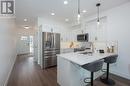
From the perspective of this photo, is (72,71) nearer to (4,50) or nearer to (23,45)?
(4,50)

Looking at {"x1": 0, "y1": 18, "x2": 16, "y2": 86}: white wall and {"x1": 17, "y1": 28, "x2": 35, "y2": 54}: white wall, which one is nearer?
{"x1": 0, "y1": 18, "x2": 16, "y2": 86}: white wall

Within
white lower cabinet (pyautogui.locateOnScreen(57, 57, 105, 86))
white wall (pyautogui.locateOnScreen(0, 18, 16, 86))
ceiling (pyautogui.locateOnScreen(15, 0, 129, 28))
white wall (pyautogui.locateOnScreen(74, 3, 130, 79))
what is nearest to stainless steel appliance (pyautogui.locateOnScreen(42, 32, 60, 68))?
ceiling (pyautogui.locateOnScreen(15, 0, 129, 28))

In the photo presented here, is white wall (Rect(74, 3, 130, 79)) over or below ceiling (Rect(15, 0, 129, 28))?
below

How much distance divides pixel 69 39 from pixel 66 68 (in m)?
3.97

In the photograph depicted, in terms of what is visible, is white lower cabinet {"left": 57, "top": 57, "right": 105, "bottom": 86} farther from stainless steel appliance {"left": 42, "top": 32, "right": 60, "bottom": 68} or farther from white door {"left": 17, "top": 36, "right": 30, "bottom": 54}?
white door {"left": 17, "top": 36, "right": 30, "bottom": 54}

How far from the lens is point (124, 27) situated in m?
3.52

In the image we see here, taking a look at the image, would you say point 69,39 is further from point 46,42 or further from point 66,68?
point 66,68

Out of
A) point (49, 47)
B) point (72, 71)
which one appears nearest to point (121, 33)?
point (72, 71)

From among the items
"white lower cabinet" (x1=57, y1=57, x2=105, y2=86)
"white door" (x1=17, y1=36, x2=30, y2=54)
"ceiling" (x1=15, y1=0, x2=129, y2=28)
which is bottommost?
"white lower cabinet" (x1=57, y1=57, x2=105, y2=86)

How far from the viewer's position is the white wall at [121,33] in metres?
3.44

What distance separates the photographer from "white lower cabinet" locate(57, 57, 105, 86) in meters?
2.44

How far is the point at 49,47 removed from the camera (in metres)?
4.91

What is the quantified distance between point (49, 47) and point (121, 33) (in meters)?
3.41

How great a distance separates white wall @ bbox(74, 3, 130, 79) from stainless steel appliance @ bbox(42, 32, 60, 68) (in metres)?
2.72
